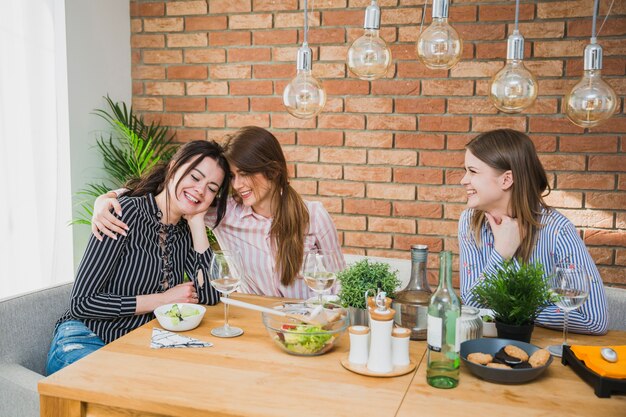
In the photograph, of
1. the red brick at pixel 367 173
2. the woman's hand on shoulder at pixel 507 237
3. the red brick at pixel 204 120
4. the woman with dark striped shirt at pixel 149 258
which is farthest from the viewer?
the red brick at pixel 204 120

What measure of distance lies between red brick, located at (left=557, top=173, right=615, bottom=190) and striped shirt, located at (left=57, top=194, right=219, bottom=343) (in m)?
1.68

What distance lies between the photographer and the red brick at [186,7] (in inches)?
125

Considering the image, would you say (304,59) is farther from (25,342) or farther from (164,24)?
(164,24)

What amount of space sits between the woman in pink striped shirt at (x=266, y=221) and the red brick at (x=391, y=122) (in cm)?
84

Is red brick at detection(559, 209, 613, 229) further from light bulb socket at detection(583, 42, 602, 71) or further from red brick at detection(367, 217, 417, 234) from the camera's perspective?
light bulb socket at detection(583, 42, 602, 71)

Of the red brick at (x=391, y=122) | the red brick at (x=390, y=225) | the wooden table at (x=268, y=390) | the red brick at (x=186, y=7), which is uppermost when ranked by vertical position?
the red brick at (x=186, y=7)

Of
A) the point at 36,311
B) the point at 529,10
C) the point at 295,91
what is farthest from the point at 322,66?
the point at 36,311

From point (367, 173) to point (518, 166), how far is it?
1.07m

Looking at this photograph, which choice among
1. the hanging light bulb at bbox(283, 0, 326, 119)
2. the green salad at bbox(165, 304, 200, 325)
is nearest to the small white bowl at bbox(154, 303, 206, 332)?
the green salad at bbox(165, 304, 200, 325)

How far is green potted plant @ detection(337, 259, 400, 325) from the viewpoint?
5.16 ft

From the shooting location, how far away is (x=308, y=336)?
4.68ft

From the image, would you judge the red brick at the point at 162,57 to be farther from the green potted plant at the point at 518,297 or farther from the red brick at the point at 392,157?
the green potted plant at the point at 518,297

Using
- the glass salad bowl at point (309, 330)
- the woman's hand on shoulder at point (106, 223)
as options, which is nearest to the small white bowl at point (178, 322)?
the glass salad bowl at point (309, 330)

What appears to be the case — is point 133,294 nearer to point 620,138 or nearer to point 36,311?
point 36,311
